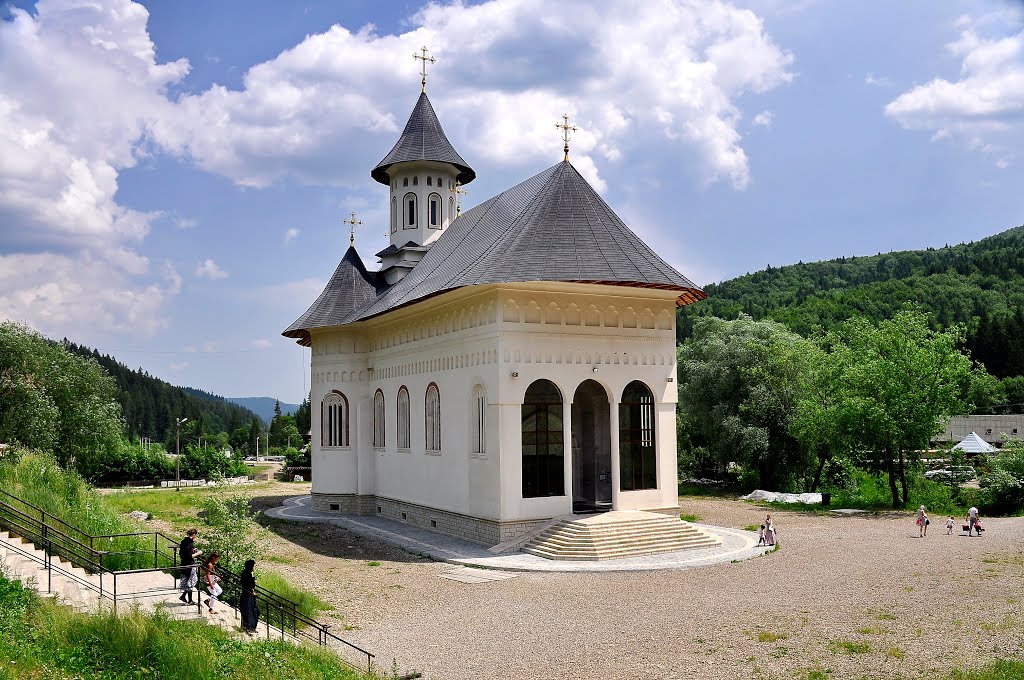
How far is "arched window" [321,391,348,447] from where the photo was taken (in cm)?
3058

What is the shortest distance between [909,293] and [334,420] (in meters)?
68.7

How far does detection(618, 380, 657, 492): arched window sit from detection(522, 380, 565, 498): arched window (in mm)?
1754

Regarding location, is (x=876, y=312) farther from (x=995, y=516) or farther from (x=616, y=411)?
(x=616, y=411)

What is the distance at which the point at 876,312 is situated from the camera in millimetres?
78000

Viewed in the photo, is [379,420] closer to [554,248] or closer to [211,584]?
[554,248]

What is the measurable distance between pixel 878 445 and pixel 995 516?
4.37 metres

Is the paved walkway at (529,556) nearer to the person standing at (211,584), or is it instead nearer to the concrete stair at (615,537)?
the concrete stair at (615,537)

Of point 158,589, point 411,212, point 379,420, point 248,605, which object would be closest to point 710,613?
point 248,605

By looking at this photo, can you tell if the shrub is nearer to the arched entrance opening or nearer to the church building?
the church building

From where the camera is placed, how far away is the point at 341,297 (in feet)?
102

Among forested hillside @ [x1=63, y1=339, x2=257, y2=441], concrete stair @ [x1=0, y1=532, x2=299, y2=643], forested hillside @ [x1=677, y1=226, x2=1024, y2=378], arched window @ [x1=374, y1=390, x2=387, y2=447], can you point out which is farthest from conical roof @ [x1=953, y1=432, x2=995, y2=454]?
forested hillside @ [x1=63, y1=339, x2=257, y2=441]

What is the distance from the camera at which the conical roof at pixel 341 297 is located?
99.7 feet

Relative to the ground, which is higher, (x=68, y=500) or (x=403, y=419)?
(x=403, y=419)

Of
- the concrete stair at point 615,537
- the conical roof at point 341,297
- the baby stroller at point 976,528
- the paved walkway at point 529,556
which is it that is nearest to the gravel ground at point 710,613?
the paved walkway at point 529,556
